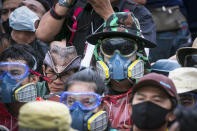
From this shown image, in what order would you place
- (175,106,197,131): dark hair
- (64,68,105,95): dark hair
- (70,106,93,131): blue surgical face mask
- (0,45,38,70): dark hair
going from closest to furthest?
(175,106,197,131): dark hair
(70,106,93,131): blue surgical face mask
(64,68,105,95): dark hair
(0,45,38,70): dark hair

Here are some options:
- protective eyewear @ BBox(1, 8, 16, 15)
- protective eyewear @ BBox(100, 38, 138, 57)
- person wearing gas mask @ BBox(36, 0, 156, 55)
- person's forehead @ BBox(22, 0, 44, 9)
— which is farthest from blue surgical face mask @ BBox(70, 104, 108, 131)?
protective eyewear @ BBox(1, 8, 16, 15)

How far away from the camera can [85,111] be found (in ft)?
16.5

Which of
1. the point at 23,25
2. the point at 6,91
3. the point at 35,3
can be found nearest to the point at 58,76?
the point at 6,91

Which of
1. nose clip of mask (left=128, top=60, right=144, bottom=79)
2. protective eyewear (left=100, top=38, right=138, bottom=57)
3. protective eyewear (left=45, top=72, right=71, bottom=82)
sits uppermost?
protective eyewear (left=100, top=38, right=138, bottom=57)

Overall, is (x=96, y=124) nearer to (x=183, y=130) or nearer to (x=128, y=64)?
(x=128, y=64)

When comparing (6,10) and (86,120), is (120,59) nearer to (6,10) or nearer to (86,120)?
(86,120)

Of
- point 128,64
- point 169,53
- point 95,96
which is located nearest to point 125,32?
point 128,64

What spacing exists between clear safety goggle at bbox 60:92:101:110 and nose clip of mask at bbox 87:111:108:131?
11 cm

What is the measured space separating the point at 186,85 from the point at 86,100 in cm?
123

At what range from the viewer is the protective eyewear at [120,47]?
5.61m

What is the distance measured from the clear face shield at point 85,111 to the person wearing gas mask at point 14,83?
2.94 feet

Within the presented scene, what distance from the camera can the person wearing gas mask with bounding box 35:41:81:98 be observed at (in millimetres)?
6195

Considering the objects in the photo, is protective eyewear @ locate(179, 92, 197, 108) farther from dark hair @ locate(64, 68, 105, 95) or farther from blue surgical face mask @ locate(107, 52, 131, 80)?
dark hair @ locate(64, 68, 105, 95)

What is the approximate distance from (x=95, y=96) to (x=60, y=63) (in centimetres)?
127
